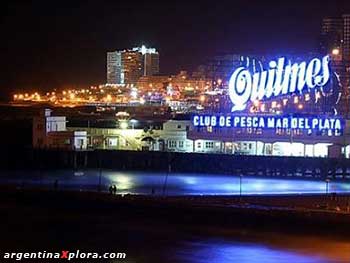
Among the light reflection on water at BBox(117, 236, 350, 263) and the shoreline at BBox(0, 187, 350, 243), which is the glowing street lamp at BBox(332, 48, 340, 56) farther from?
the light reflection on water at BBox(117, 236, 350, 263)

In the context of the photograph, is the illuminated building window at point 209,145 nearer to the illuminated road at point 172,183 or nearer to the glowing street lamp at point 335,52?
the illuminated road at point 172,183

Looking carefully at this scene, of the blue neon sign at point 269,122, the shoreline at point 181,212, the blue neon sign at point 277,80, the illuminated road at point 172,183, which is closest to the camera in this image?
the shoreline at point 181,212

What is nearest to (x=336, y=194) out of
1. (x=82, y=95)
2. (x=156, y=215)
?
(x=156, y=215)

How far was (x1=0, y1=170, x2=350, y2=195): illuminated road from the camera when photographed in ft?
120

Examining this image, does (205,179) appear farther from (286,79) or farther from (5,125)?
(5,125)

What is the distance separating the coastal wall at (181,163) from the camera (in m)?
43.8

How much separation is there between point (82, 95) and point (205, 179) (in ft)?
412

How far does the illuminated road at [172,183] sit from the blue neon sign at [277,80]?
6680 millimetres

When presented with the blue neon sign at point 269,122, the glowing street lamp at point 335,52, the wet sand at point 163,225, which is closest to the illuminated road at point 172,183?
the wet sand at point 163,225

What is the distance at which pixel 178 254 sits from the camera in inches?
887

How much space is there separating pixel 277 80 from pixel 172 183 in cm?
1180

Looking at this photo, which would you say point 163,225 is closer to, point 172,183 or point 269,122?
point 172,183

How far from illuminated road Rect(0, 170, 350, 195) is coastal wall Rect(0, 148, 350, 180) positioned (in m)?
1.87

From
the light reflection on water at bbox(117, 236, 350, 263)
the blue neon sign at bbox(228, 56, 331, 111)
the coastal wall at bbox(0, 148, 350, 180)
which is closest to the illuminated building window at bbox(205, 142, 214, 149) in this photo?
the blue neon sign at bbox(228, 56, 331, 111)
